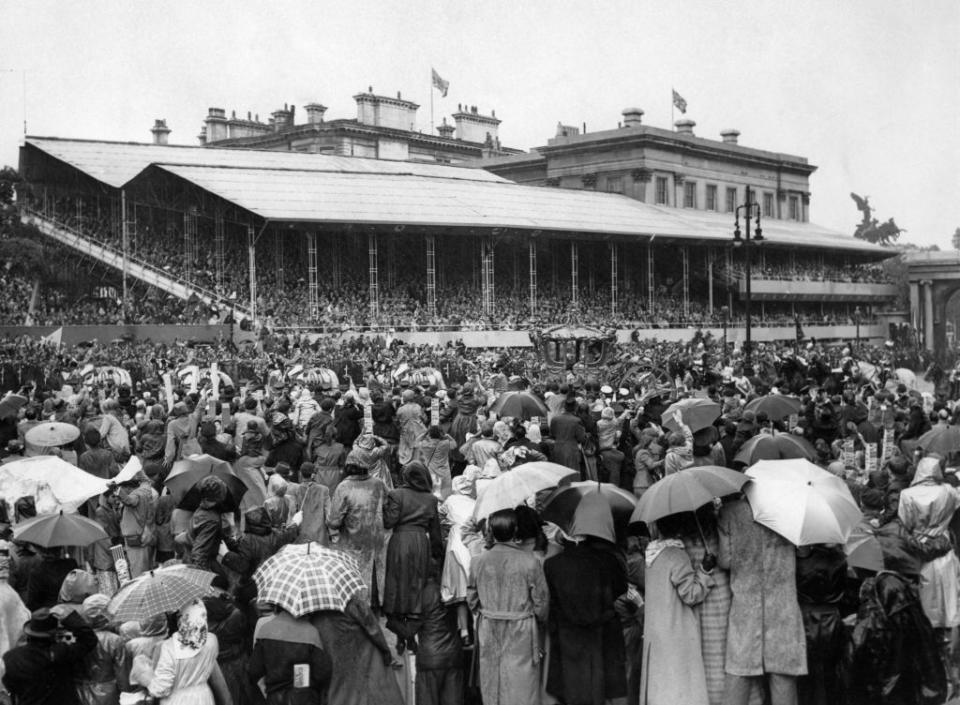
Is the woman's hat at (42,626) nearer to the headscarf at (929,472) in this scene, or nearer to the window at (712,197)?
the headscarf at (929,472)

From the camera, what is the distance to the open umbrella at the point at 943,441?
506 inches

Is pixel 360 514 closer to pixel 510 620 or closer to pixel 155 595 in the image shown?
pixel 510 620

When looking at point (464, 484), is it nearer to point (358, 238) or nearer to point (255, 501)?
point (255, 501)

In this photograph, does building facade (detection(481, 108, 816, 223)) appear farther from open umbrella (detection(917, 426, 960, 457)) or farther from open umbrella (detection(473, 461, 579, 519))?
open umbrella (detection(473, 461, 579, 519))

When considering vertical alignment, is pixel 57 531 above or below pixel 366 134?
below

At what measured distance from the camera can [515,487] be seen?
8367 millimetres

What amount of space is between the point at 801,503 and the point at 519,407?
8528 millimetres

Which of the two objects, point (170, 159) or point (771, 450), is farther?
point (170, 159)

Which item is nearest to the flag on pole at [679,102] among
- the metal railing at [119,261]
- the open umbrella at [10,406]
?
the metal railing at [119,261]

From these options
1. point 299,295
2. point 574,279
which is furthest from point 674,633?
point 574,279

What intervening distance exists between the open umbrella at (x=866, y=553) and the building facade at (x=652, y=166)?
57039mm

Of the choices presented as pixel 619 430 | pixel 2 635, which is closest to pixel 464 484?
pixel 2 635

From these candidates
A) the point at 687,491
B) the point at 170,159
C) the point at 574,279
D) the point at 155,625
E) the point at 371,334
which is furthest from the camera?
the point at 170,159

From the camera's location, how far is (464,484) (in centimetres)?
959
